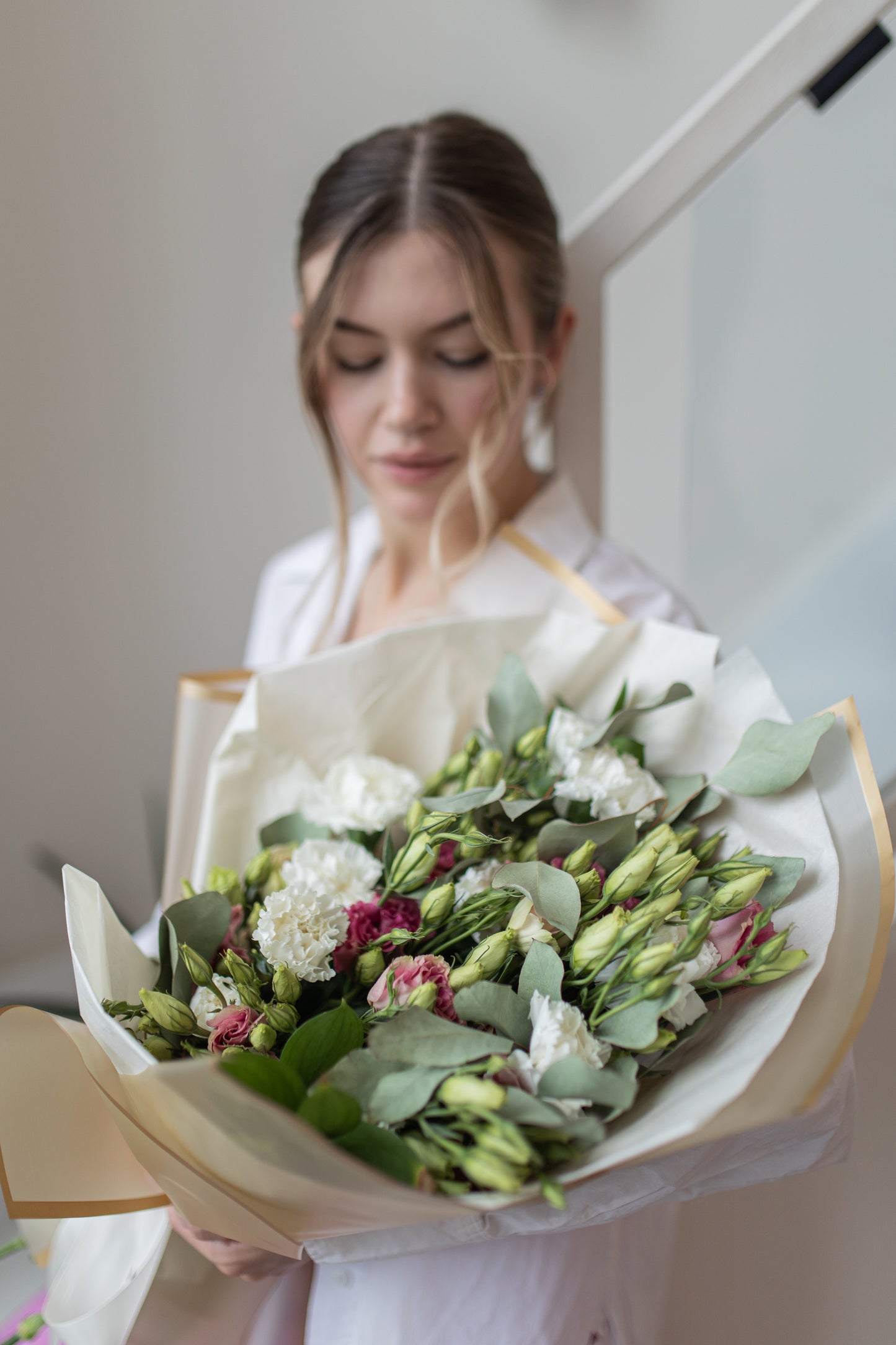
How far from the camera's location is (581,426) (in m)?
1.03

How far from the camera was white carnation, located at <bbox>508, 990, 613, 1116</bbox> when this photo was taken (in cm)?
38

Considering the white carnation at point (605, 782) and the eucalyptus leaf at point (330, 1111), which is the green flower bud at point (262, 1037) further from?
the white carnation at point (605, 782)

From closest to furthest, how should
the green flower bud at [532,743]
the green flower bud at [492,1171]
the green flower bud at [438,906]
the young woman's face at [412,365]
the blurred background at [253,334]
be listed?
the green flower bud at [492,1171]
the green flower bud at [438,906]
the green flower bud at [532,743]
the young woman's face at [412,365]
the blurred background at [253,334]

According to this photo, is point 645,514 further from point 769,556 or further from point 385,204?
point 385,204

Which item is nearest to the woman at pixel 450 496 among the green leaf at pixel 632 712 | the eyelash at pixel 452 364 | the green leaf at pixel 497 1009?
the eyelash at pixel 452 364

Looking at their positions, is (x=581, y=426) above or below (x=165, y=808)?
above

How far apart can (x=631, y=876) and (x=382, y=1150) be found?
16 centimetres

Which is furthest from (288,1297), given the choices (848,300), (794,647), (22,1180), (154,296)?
(154,296)

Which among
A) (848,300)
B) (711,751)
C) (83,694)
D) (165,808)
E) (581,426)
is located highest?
(848,300)

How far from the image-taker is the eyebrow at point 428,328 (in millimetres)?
758

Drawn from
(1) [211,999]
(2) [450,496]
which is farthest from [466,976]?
(2) [450,496]

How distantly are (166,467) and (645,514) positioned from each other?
824mm

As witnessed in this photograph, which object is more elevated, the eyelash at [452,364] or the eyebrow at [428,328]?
the eyebrow at [428,328]

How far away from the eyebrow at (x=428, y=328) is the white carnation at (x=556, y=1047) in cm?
55
